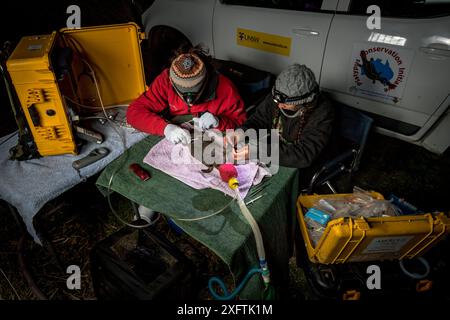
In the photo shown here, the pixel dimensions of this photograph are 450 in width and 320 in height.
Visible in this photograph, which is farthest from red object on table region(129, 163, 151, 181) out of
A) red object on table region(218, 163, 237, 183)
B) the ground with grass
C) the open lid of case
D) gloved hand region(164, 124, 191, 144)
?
the open lid of case

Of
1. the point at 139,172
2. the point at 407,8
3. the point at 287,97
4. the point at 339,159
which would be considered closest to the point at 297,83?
the point at 287,97

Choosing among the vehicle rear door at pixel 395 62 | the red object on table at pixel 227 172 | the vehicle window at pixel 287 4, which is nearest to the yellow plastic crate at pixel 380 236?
the red object on table at pixel 227 172

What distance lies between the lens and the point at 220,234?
4.46ft

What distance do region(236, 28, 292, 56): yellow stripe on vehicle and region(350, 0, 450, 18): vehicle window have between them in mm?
653

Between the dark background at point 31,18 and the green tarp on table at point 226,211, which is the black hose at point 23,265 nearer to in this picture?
the green tarp on table at point 226,211

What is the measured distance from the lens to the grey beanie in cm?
171

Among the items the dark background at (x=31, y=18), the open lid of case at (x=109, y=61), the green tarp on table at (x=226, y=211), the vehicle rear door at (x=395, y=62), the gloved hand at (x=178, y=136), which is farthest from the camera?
the dark background at (x=31, y=18)

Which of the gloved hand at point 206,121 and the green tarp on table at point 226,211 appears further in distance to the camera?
the gloved hand at point 206,121

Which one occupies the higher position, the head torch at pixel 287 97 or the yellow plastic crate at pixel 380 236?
the head torch at pixel 287 97

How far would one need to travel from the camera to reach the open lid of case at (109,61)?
6.59 feet

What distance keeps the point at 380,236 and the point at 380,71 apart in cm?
176

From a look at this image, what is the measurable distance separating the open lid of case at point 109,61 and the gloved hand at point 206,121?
637mm

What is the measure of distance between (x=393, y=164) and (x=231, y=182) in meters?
2.38

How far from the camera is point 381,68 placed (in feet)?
8.59
